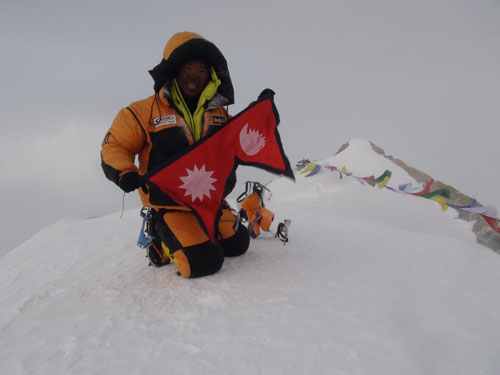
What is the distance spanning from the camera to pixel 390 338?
1.26 metres

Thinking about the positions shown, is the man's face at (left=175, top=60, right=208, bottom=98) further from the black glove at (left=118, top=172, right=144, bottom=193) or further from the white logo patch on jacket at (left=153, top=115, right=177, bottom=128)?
the black glove at (left=118, top=172, right=144, bottom=193)

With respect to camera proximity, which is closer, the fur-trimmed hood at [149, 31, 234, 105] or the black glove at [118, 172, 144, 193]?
the black glove at [118, 172, 144, 193]

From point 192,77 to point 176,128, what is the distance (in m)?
0.39

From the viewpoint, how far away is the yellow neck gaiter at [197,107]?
84.6 inches

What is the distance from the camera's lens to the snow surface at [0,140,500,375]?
1153mm

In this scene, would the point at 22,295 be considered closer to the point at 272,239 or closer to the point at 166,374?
the point at 166,374

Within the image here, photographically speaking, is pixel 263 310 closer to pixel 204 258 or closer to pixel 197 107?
pixel 204 258

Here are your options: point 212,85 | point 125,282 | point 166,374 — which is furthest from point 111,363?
point 212,85

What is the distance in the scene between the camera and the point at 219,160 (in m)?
2.03

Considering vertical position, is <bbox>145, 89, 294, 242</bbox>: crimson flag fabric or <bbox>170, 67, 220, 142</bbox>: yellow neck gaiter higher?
<bbox>170, 67, 220, 142</bbox>: yellow neck gaiter

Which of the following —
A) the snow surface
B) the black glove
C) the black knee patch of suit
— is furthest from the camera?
the black knee patch of suit

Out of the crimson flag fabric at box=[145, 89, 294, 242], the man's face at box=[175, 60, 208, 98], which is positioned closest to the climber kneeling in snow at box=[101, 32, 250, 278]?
the man's face at box=[175, 60, 208, 98]

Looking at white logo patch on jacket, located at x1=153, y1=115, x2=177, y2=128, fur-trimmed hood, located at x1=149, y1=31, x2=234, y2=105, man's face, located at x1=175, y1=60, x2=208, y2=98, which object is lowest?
white logo patch on jacket, located at x1=153, y1=115, x2=177, y2=128

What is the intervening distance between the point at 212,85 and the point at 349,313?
5.68 ft
